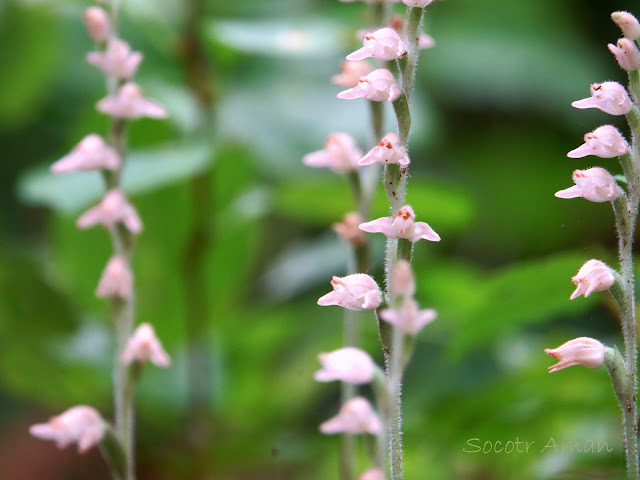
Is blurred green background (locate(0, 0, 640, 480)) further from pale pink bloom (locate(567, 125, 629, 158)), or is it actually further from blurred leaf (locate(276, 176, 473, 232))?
pale pink bloom (locate(567, 125, 629, 158))

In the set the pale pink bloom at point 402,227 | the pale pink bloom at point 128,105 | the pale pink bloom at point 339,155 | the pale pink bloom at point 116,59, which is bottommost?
the pale pink bloom at point 402,227

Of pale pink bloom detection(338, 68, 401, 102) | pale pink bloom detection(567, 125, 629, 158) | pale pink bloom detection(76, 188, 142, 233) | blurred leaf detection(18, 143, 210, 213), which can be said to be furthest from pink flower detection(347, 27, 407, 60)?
blurred leaf detection(18, 143, 210, 213)

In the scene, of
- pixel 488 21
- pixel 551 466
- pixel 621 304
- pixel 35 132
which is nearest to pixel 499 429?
pixel 551 466

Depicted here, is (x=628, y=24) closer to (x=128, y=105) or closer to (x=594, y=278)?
(x=594, y=278)

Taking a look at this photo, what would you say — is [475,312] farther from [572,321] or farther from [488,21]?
[488,21]

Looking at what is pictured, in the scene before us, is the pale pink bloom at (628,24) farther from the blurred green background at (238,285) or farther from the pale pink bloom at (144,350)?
the pale pink bloom at (144,350)

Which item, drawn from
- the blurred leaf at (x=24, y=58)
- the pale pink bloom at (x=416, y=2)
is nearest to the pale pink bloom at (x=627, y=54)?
the pale pink bloom at (x=416, y=2)
